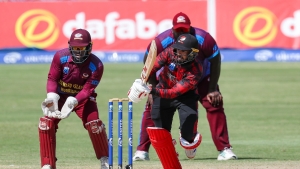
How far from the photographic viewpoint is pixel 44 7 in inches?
1023

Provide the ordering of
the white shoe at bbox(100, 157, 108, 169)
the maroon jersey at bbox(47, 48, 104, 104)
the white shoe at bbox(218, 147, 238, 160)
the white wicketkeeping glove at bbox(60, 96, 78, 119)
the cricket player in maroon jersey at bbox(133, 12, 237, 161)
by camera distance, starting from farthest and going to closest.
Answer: the white shoe at bbox(218, 147, 238, 160) → the cricket player in maroon jersey at bbox(133, 12, 237, 161) → the white shoe at bbox(100, 157, 108, 169) → the maroon jersey at bbox(47, 48, 104, 104) → the white wicketkeeping glove at bbox(60, 96, 78, 119)

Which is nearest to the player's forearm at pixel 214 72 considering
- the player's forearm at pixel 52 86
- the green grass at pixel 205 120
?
the green grass at pixel 205 120

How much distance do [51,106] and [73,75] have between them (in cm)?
50

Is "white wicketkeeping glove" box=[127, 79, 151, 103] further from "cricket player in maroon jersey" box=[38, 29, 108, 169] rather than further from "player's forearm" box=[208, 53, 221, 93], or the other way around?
"player's forearm" box=[208, 53, 221, 93]

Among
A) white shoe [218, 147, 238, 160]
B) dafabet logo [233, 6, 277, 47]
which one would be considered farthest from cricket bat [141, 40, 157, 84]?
dafabet logo [233, 6, 277, 47]

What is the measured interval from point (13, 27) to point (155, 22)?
4.78 m

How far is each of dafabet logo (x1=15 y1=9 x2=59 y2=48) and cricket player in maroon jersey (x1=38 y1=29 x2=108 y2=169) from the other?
54.5 ft

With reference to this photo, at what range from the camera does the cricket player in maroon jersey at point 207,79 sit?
970 centimetres

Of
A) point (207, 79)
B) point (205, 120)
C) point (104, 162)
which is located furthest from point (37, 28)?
point (104, 162)

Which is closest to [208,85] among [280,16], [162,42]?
[162,42]

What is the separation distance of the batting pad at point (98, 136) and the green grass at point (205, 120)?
18.6 inches

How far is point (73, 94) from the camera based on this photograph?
9.56 metres

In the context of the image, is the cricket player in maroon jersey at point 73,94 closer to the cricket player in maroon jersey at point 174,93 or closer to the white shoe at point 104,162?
the white shoe at point 104,162

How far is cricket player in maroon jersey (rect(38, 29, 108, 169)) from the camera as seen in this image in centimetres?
909
